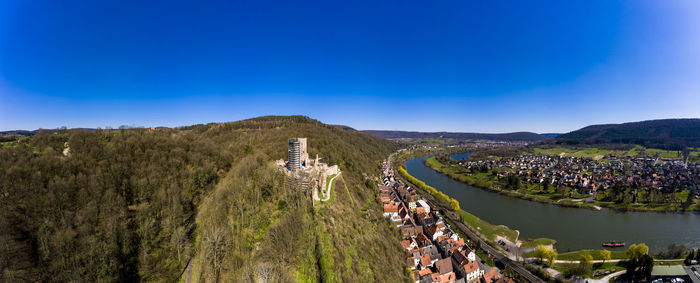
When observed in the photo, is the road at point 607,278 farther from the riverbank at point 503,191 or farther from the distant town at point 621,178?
the distant town at point 621,178

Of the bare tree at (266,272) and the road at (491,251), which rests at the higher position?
the bare tree at (266,272)

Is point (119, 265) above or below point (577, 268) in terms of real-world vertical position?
above

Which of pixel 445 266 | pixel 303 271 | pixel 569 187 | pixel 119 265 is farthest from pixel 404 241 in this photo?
pixel 569 187

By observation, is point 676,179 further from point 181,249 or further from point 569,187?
point 181,249

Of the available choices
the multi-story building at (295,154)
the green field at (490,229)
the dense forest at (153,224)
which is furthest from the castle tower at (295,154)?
the green field at (490,229)

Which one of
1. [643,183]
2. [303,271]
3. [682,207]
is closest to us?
[303,271]

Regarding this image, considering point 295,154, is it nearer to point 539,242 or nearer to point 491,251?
point 491,251
